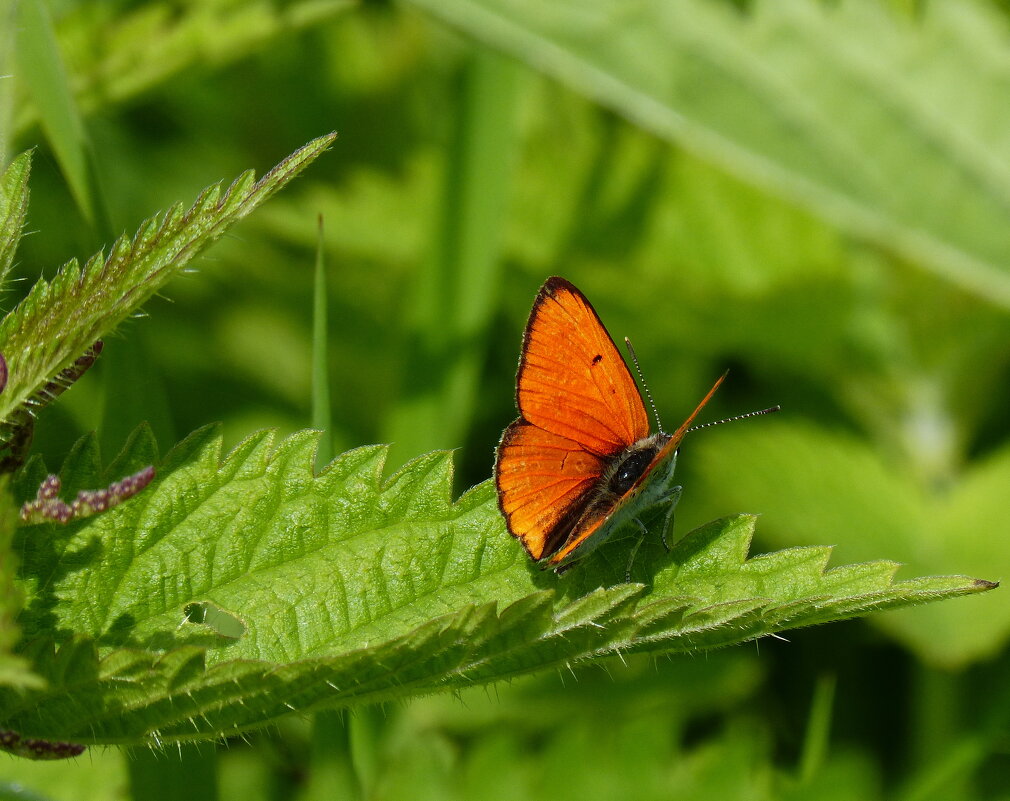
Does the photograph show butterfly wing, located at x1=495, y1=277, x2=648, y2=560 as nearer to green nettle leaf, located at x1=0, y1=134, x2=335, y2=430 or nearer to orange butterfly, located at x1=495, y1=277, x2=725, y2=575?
orange butterfly, located at x1=495, y1=277, x2=725, y2=575

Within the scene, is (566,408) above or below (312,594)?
above

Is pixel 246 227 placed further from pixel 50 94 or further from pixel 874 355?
pixel 874 355

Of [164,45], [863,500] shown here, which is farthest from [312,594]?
[863,500]

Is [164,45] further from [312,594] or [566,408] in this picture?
[312,594]

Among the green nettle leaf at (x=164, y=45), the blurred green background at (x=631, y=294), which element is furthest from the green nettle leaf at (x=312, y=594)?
Result: the green nettle leaf at (x=164, y=45)

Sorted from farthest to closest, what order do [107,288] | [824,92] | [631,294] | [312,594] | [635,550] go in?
[631,294] → [824,92] → [635,550] → [312,594] → [107,288]

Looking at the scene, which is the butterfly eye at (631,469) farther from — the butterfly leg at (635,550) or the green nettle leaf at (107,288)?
the green nettle leaf at (107,288)

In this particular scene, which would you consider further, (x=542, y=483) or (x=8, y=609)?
(x=542, y=483)
